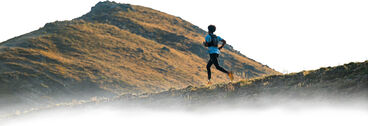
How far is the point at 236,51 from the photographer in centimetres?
11075

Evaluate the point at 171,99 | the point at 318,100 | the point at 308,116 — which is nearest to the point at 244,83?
the point at 171,99

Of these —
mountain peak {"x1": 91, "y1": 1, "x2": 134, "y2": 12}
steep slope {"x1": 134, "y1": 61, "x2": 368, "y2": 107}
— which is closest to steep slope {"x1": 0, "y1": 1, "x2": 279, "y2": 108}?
mountain peak {"x1": 91, "y1": 1, "x2": 134, "y2": 12}

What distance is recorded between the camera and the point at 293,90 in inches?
417

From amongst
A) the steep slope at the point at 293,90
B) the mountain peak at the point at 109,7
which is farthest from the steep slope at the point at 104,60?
the steep slope at the point at 293,90

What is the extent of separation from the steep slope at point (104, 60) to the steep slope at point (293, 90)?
2799cm

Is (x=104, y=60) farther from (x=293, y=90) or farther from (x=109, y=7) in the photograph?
(x=293, y=90)

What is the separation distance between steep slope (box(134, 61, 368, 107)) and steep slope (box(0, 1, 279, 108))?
1102 inches

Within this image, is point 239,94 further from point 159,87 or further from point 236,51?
point 236,51

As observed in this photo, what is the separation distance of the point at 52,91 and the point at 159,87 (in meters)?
15.6

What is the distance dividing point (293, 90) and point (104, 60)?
63163 millimetres

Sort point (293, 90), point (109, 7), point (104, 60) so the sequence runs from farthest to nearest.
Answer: point (109, 7), point (104, 60), point (293, 90)

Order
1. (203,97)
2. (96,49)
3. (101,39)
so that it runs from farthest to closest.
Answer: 1. (101,39)
2. (96,49)
3. (203,97)

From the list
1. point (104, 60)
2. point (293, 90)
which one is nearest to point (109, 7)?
point (104, 60)

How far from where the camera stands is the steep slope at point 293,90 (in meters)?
9.03
